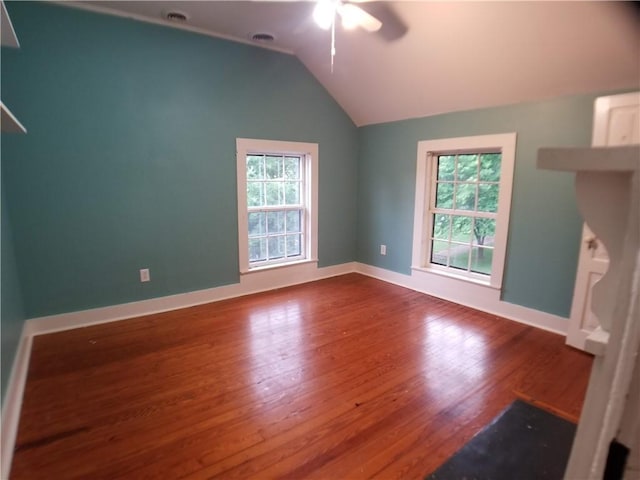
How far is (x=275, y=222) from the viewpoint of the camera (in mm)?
4105

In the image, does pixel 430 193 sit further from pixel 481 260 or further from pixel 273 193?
pixel 273 193

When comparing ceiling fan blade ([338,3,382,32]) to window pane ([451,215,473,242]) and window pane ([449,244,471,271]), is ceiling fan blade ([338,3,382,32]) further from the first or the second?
window pane ([449,244,471,271])

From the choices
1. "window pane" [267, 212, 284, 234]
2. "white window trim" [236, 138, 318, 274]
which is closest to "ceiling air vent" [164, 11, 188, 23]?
"white window trim" [236, 138, 318, 274]

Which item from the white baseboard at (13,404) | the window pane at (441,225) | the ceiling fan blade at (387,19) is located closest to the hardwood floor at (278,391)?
the white baseboard at (13,404)

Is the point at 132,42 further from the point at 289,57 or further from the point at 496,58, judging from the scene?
the point at 496,58

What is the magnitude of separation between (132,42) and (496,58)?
308 centimetres

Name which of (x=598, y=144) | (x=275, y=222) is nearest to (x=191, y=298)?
(x=275, y=222)

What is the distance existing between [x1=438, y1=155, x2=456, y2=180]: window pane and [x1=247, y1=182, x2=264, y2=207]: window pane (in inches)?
81.5

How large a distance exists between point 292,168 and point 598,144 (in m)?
2.94

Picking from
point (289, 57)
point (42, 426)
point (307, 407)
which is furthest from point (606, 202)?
point (289, 57)

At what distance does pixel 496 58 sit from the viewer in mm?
2693

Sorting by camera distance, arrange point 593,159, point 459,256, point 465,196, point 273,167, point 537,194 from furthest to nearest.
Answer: point 273,167 → point 459,256 → point 465,196 → point 537,194 → point 593,159

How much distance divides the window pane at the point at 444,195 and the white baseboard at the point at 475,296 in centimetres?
81

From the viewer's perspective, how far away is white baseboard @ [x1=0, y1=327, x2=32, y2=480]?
Answer: 5.03ft
